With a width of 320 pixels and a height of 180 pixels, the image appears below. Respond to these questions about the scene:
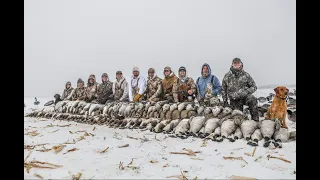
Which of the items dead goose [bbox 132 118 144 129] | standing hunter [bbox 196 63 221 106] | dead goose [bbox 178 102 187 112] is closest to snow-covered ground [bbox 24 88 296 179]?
dead goose [bbox 132 118 144 129]

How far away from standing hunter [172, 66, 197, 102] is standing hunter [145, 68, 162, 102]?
0.28m

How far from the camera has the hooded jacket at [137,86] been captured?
17.2 ft

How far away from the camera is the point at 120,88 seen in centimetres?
541

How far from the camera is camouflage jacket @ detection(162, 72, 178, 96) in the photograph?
5.10 metres

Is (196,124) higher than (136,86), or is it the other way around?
(136,86)

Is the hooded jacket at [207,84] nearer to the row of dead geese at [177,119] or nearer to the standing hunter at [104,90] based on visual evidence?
the row of dead geese at [177,119]

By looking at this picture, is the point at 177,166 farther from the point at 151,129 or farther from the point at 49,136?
the point at 49,136

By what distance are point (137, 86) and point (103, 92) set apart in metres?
0.71

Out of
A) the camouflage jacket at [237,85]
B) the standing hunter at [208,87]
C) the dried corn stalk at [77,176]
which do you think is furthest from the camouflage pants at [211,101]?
the dried corn stalk at [77,176]

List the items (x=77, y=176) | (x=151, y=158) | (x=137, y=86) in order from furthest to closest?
(x=137, y=86) < (x=151, y=158) < (x=77, y=176)

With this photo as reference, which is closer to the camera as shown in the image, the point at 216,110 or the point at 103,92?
the point at 216,110

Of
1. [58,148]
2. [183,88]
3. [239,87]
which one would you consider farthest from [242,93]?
[58,148]

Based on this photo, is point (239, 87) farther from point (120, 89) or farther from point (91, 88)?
point (91, 88)
